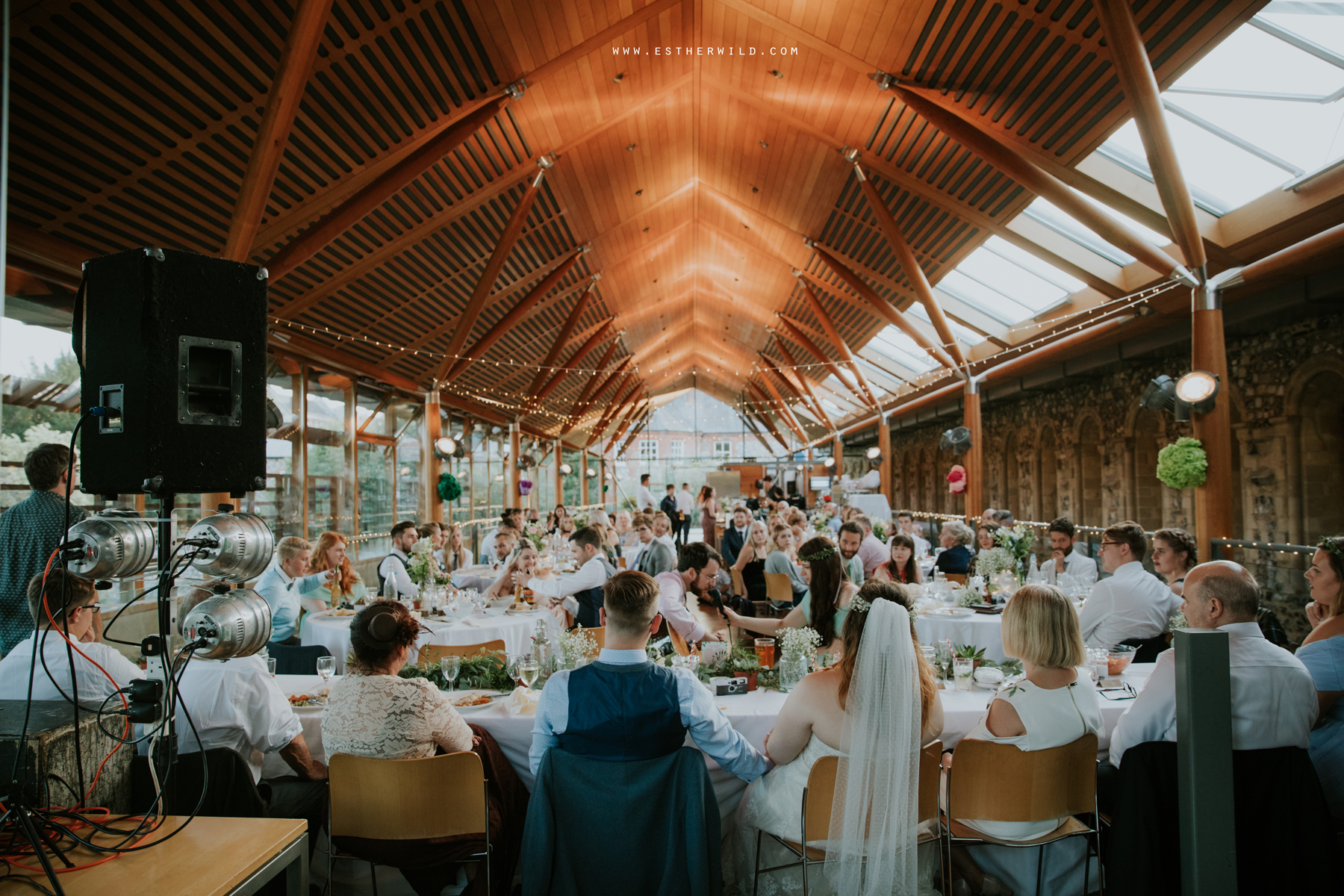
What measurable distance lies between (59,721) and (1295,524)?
9.31m

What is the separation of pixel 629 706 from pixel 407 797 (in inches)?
28.6

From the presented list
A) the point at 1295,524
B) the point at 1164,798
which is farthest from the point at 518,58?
the point at 1295,524

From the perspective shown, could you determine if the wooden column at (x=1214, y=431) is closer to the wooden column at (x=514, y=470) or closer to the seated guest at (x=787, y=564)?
the seated guest at (x=787, y=564)

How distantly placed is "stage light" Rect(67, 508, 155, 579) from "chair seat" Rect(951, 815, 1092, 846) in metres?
2.50

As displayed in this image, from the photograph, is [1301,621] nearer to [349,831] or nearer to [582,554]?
[582,554]

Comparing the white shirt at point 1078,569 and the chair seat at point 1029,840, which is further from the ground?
the white shirt at point 1078,569

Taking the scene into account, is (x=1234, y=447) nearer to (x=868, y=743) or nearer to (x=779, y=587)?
(x=779, y=587)

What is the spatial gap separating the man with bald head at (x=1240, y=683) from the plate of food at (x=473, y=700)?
226 cm

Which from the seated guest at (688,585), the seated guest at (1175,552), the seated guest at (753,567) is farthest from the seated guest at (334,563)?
the seated guest at (1175,552)

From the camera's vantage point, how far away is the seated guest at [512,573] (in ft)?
18.8

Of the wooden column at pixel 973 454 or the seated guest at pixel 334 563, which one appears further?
the wooden column at pixel 973 454

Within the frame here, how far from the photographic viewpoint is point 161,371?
190 centimetres

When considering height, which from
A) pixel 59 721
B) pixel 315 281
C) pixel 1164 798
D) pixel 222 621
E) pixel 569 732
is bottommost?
pixel 1164 798

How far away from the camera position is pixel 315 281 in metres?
8.20
